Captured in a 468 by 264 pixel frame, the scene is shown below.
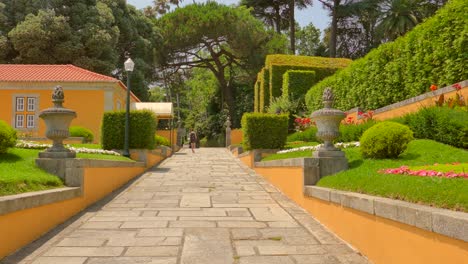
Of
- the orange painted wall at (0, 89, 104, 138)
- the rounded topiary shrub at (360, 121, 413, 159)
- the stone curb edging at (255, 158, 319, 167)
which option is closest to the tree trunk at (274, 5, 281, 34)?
the orange painted wall at (0, 89, 104, 138)

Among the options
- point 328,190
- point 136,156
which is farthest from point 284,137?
point 328,190

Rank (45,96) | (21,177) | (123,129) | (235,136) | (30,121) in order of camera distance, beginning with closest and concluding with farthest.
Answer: (21,177)
(123,129)
(30,121)
(45,96)
(235,136)

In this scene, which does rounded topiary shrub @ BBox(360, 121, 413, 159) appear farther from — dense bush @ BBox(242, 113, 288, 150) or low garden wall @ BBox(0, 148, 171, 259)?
dense bush @ BBox(242, 113, 288, 150)

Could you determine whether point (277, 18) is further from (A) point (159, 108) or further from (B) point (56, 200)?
(B) point (56, 200)

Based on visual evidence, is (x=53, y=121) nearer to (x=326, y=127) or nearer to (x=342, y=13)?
(x=326, y=127)

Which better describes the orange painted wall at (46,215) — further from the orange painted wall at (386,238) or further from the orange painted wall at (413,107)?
the orange painted wall at (413,107)

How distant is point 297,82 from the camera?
79.8 ft

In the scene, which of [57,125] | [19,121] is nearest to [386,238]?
[57,125]

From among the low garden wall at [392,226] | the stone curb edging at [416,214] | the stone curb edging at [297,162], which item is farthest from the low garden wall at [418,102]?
the stone curb edging at [416,214]

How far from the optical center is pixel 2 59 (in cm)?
3047

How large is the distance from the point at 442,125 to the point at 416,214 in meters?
5.57

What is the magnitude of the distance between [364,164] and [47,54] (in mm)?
28933

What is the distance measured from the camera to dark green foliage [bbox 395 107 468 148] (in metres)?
7.91

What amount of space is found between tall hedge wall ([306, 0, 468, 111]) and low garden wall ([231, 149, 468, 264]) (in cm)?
570
